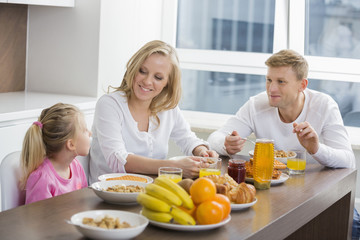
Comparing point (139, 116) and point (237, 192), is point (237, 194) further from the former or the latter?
point (139, 116)

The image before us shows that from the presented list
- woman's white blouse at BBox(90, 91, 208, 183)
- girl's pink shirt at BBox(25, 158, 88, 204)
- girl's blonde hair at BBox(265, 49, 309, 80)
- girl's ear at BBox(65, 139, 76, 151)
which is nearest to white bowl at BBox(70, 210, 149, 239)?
girl's pink shirt at BBox(25, 158, 88, 204)

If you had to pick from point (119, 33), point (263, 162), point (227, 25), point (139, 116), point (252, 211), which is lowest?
point (252, 211)

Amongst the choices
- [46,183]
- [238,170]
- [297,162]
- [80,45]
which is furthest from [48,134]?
[80,45]

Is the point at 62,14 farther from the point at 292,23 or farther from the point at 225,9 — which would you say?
the point at 292,23

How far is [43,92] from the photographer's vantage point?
13.6 feet

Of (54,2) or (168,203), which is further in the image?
(54,2)

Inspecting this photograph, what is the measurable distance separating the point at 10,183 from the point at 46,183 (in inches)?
4.8

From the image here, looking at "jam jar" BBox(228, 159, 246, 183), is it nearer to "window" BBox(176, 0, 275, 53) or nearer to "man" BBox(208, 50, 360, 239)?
"man" BBox(208, 50, 360, 239)

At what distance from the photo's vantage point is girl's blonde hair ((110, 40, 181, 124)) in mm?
2512

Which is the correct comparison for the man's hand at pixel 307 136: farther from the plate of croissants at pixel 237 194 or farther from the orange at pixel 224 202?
the orange at pixel 224 202

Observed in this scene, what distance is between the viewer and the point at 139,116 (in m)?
2.57

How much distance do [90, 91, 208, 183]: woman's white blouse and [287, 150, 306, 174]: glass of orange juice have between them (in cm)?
48

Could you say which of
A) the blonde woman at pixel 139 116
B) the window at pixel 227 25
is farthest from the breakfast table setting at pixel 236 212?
the window at pixel 227 25

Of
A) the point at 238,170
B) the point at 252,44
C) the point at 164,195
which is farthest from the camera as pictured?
the point at 252,44
